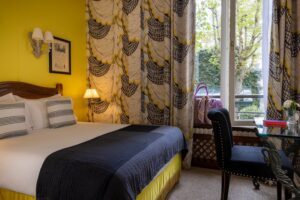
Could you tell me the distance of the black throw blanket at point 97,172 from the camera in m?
1.29

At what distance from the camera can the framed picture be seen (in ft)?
9.96

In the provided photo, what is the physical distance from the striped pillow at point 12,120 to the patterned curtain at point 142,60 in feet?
5.08

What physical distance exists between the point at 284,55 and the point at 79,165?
8.49 feet

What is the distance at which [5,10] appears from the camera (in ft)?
8.07

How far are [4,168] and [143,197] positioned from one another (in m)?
1.02

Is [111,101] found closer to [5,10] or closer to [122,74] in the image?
[122,74]

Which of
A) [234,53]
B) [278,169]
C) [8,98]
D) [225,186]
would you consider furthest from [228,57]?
[8,98]

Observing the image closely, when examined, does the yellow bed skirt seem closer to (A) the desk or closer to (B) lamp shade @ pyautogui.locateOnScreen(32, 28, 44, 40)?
(A) the desk

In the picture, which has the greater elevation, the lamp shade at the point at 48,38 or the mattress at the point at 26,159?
the lamp shade at the point at 48,38

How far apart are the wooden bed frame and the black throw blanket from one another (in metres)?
1.24

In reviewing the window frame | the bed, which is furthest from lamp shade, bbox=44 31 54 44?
the window frame

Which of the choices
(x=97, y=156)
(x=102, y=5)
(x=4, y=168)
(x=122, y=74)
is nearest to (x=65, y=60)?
(x=122, y=74)

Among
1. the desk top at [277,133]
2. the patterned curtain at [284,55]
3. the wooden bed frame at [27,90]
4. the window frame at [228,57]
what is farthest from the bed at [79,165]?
the patterned curtain at [284,55]

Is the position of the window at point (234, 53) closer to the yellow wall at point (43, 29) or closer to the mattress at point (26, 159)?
the mattress at point (26, 159)
